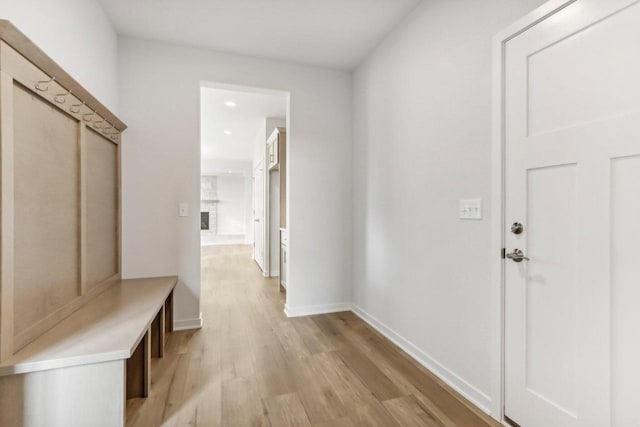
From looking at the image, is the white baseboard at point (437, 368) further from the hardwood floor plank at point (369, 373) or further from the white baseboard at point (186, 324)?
the white baseboard at point (186, 324)

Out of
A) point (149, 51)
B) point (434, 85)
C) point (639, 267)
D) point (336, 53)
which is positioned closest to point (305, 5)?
point (336, 53)

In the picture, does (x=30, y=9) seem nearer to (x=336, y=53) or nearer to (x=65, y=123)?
(x=65, y=123)

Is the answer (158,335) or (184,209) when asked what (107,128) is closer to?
(184,209)

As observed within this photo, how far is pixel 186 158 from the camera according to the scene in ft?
9.32

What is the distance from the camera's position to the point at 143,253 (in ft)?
8.96

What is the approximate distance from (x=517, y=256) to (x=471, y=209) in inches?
14.6

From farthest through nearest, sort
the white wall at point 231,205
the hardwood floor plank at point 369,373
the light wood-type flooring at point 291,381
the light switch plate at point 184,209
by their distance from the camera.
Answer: the white wall at point 231,205 < the light switch plate at point 184,209 < the hardwood floor plank at point 369,373 < the light wood-type flooring at point 291,381

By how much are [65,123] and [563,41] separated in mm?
2499

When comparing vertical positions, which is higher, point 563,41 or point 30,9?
point 30,9

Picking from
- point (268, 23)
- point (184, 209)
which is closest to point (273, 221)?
point (184, 209)

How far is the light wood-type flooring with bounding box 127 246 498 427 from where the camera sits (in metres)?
1.63

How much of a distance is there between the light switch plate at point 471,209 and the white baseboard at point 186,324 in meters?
2.43

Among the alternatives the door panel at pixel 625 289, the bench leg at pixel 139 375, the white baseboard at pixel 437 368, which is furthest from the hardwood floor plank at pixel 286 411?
the door panel at pixel 625 289

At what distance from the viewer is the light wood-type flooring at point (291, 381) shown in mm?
1635
